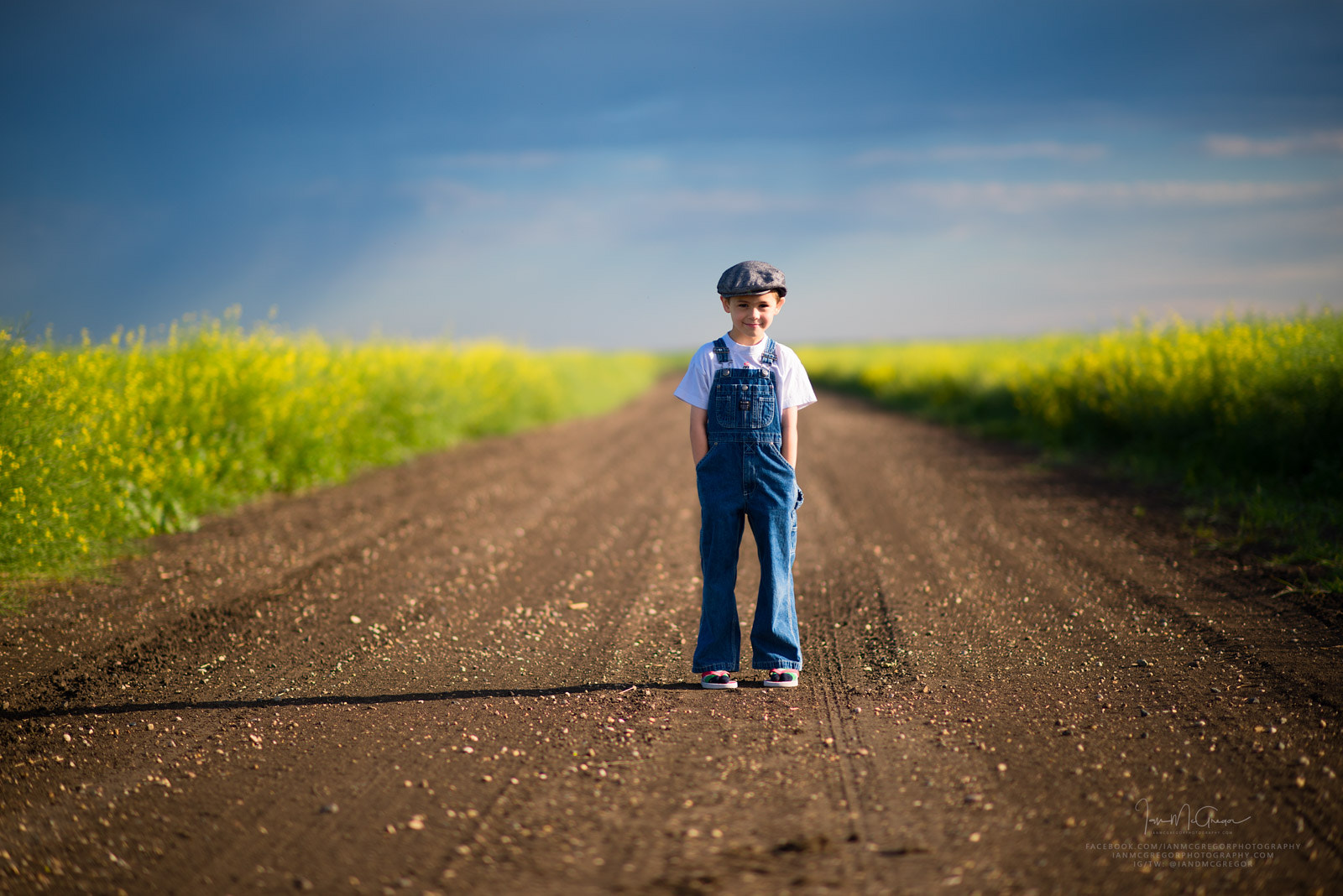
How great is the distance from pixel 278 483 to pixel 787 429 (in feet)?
29.6

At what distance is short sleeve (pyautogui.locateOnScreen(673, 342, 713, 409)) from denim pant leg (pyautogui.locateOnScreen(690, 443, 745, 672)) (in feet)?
0.83

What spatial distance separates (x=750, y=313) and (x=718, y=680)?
6.12 ft

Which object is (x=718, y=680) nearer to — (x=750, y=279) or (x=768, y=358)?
(x=768, y=358)

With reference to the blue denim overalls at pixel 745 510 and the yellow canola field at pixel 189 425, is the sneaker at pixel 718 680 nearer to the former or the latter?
the blue denim overalls at pixel 745 510

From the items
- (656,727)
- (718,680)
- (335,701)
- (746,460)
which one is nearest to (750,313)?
(746,460)

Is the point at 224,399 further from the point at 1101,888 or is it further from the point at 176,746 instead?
the point at 1101,888

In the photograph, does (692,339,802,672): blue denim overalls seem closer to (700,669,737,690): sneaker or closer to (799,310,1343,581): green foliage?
(700,669,737,690): sneaker

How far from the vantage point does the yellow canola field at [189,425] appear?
6.16 m

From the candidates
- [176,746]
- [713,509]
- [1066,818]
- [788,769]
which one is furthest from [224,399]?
[1066,818]

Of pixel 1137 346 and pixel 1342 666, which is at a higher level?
pixel 1137 346

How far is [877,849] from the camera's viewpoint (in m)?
2.72

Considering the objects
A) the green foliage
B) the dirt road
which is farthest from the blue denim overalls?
the green foliage

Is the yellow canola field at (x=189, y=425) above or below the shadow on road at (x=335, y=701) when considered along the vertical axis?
above

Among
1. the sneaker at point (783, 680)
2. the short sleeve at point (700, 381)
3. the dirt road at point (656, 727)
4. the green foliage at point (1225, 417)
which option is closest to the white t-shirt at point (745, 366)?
the short sleeve at point (700, 381)
